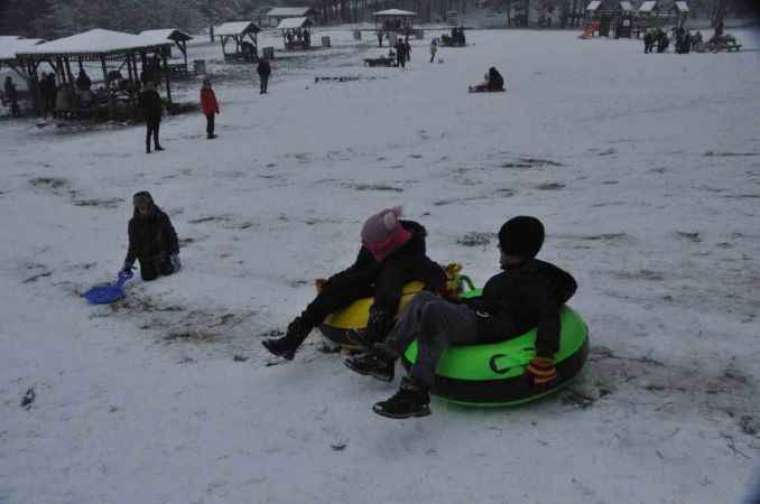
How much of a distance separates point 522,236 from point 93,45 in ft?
68.4

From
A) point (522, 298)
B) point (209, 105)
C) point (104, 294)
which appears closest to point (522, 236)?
point (522, 298)

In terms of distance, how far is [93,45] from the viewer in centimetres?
2072

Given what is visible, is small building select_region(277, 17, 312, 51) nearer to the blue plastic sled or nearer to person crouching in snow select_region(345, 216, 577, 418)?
the blue plastic sled

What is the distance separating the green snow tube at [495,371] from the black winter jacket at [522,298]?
7cm

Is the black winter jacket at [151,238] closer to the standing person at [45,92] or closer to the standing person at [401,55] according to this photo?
the standing person at [45,92]

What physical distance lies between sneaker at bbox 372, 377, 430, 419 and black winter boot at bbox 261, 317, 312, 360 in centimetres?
108

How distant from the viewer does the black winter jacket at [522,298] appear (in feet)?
13.0

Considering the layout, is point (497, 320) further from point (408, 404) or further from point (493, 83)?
point (493, 83)

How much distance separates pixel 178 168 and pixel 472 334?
1064cm

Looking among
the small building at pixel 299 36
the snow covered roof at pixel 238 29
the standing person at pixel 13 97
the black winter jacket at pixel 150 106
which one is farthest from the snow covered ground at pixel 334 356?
the small building at pixel 299 36

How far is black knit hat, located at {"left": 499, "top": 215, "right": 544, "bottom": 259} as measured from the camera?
13.0ft

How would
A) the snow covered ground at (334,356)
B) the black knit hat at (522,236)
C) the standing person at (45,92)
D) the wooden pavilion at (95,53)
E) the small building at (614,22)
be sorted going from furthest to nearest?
the small building at (614,22) → the standing person at (45,92) → the wooden pavilion at (95,53) → the black knit hat at (522,236) → the snow covered ground at (334,356)

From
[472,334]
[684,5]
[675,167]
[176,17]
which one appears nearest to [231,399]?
[472,334]

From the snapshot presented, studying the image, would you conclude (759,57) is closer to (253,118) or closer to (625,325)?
(253,118)
